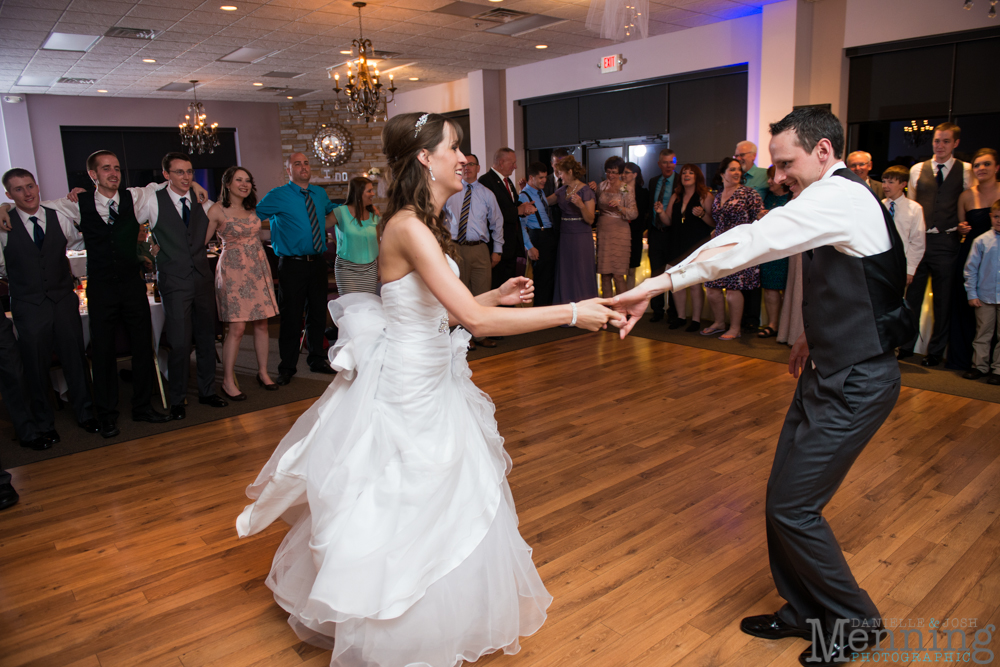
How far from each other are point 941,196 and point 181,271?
544cm

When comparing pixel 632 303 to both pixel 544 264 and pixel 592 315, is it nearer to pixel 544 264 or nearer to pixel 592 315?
pixel 592 315

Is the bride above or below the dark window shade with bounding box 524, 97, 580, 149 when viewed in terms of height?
below

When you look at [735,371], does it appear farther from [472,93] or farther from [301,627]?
[472,93]

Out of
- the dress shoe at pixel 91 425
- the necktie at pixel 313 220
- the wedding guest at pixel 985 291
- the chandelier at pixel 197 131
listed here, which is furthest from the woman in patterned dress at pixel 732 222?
the chandelier at pixel 197 131

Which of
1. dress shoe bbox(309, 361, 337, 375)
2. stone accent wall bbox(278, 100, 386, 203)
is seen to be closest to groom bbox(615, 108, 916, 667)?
dress shoe bbox(309, 361, 337, 375)

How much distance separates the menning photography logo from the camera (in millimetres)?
1933

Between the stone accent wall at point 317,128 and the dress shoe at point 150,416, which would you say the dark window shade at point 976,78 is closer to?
the dress shoe at point 150,416

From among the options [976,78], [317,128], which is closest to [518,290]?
[976,78]

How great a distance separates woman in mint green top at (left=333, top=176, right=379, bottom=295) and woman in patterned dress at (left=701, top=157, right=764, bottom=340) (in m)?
2.89

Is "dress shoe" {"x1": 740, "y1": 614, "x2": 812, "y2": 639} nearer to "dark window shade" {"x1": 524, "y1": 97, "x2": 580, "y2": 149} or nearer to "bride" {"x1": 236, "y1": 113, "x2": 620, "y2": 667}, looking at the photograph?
"bride" {"x1": 236, "y1": 113, "x2": 620, "y2": 667}

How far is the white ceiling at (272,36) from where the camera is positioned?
261 inches

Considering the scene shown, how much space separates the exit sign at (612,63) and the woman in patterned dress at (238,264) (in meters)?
5.89

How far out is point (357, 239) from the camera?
5098mm

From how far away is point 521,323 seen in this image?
1.79 metres
